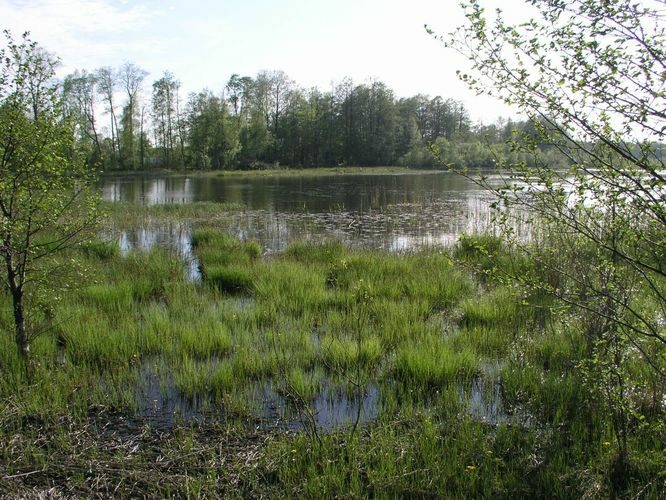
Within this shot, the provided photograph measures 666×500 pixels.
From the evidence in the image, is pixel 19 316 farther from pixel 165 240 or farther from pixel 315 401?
pixel 165 240

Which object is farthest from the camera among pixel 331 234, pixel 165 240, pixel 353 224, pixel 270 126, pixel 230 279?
pixel 270 126

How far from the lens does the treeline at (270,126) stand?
70.4 metres

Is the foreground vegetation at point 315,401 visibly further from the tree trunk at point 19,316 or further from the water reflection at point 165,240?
the water reflection at point 165,240

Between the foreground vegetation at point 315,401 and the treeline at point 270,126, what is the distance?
58831mm

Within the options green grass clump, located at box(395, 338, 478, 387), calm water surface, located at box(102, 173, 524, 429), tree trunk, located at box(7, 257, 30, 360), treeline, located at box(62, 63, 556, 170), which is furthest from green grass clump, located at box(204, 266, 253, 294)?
treeline, located at box(62, 63, 556, 170)

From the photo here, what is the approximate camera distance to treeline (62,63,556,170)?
7044 centimetres

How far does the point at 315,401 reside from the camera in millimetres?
5047

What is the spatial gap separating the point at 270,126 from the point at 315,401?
87.8m

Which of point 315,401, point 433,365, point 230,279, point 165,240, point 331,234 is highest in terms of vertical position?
point 331,234

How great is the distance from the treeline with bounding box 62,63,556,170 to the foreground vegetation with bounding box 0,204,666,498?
193 ft

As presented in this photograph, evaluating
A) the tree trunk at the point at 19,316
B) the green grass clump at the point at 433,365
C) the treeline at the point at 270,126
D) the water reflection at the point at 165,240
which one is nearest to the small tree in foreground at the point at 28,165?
the tree trunk at the point at 19,316

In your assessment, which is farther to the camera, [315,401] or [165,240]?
[165,240]

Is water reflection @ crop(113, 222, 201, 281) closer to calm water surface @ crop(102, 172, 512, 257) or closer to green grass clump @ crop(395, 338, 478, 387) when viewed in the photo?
calm water surface @ crop(102, 172, 512, 257)

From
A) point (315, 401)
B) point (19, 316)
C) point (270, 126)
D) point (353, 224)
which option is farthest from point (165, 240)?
point (270, 126)
